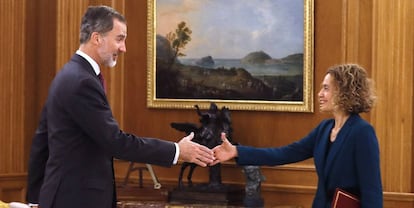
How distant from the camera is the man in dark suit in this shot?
140 inches

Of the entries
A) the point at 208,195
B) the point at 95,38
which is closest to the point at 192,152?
the point at 95,38

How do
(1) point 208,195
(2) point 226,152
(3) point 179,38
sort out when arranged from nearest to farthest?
(2) point 226,152, (1) point 208,195, (3) point 179,38

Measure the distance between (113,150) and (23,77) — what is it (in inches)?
147

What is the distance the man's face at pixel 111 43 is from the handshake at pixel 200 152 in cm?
58

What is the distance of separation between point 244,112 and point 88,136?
10.2 feet

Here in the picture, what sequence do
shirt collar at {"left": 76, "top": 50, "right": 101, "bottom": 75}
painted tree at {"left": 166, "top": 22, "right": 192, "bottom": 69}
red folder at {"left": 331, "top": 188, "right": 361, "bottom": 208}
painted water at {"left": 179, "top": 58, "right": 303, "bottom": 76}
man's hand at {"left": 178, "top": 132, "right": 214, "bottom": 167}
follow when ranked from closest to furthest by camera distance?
shirt collar at {"left": 76, "top": 50, "right": 101, "bottom": 75} → red folder at {"left": 331, "top": 188, "right": 361, "bottom": 208} → man's hand at {"left": 178, "top": 132, "right": 214, "bottom": 167} → painted water at {"left": 179, "top": 58, "right": 303, "bottom": 76} → painted tree at {"left": 166, "top": 22, "right": 192, "bottom": 69}

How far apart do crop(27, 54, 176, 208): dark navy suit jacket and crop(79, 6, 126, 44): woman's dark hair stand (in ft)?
0.42

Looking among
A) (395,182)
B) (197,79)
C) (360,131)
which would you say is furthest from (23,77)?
(360,131)

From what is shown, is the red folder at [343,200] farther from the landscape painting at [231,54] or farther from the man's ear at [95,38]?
the landscape painting at [231,54]

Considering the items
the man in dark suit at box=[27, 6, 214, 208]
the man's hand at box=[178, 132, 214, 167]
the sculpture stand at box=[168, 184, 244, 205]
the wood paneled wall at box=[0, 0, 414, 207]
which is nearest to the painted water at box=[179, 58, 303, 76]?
the wood paneled wall at box=[0, 0, 414, 207]

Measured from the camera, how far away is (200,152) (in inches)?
160

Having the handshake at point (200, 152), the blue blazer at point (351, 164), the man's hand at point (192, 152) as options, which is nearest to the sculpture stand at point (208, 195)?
the handshake at point (200, 152)

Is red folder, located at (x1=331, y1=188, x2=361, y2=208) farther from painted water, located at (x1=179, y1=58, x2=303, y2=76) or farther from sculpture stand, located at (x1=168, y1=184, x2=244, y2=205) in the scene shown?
painted water, located at (x1=179, y1=58, x2=303, y2=76)

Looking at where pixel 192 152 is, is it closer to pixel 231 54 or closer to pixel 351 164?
pixel 351 164
